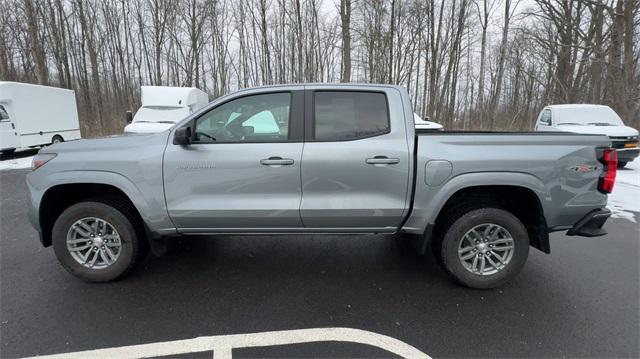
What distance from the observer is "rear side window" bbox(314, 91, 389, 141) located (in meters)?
3.27

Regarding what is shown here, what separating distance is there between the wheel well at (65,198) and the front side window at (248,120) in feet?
3.57

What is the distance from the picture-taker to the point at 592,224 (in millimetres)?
3246

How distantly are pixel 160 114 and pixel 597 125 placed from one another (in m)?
14.1

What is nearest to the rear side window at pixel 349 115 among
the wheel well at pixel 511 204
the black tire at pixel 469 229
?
the wheel well at pixel 511 204

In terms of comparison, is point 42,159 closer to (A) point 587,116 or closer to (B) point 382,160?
(B) point 382,160

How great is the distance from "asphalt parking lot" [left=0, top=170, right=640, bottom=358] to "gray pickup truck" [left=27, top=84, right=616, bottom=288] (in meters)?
0.35

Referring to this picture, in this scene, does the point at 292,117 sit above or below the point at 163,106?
below

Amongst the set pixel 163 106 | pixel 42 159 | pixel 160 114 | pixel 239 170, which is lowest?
pixel 239 170

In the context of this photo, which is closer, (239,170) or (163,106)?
(239,170)

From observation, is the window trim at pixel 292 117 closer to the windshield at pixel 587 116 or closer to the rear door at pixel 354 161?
the rear door at pixel 354 161

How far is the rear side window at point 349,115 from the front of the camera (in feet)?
10.7

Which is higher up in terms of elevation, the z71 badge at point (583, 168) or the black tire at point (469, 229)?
the z71 badge at point (583, 168)

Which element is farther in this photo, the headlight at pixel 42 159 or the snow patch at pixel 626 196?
the snow patch at pixel 626 196

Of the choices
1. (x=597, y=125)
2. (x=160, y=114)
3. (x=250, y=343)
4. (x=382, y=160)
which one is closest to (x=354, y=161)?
(x=382, y=160)
